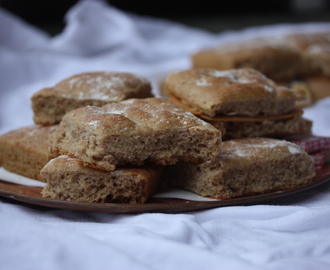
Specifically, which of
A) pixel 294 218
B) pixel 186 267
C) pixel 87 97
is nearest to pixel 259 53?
pixel 87 97

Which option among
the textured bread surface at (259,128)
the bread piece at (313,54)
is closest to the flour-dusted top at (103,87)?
the textured bread surface at (259,128)

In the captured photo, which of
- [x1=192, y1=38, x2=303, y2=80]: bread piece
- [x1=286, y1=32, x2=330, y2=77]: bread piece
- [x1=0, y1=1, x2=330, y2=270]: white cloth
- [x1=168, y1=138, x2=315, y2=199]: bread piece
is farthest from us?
[x1=286, y1=32, x2=330, y2=77]: bread piece

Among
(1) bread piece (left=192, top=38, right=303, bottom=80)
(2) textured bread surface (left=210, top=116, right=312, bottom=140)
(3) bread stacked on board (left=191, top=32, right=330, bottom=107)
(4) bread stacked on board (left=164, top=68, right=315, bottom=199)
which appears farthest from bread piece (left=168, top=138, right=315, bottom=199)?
(1) bread piece (left=192, top=38, right=303, bottom=80)

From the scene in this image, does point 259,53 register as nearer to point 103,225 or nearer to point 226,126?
point 226,126

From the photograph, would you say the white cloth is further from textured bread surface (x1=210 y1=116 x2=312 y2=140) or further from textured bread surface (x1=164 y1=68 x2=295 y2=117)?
textured bread surface (x1=164 y1=68 x2=295 y2=117)

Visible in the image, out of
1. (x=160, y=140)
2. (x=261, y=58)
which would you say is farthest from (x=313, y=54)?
(x=160, y=140)

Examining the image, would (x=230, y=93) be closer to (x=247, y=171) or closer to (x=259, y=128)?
(x=259, y=128)

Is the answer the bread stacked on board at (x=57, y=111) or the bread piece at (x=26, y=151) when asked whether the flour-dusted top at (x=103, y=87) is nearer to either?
the bread stacked on board at (x=57, y=111)
